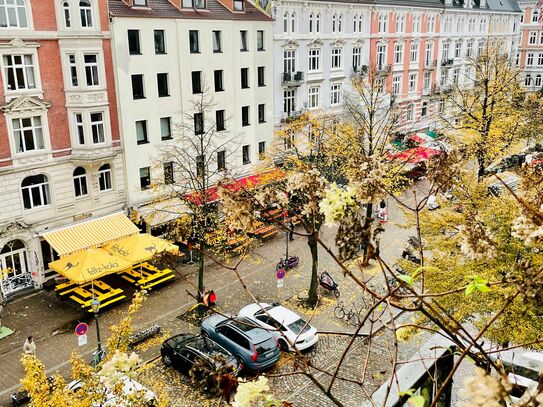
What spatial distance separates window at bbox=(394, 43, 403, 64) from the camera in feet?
153

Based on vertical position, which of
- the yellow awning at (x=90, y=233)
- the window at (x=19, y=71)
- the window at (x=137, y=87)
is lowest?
the yellow awning at (x=90, y=233)

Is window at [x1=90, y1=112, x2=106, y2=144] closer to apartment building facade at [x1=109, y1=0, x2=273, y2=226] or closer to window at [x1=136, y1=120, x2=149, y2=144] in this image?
apartment building facade at [x1=109, y1=0, x2=273, y2=226]

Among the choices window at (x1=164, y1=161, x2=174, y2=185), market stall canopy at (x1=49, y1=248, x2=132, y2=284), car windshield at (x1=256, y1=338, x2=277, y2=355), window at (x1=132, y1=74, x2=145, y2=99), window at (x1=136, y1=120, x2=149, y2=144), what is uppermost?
window at (x1=132, y1=74, x2=145, y2=99)

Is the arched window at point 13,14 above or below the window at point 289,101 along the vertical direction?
above

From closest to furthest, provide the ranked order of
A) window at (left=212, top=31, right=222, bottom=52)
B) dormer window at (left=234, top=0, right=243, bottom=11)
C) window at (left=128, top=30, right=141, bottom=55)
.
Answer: window at (left=128, top=30, right=141, bottom=55) < window at (left=212, top=31, right=222, bottom=52) < dormer window at (left=234, top=0, right=243, bottom=11)

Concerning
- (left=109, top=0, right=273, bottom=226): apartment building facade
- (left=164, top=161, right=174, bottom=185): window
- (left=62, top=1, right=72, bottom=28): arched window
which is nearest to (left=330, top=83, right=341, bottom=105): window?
(left=109, top=0, right=273, bottom=226): apartment building facade

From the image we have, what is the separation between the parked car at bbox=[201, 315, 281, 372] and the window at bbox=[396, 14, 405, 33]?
113ft

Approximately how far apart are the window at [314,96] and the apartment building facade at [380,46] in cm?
7

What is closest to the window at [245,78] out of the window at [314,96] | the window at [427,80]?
the window at [314,96]

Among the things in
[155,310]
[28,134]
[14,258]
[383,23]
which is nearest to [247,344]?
[155,310]

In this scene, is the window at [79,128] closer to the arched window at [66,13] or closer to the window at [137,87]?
the window at [137,87]

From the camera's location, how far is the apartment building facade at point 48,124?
23016 millimetres

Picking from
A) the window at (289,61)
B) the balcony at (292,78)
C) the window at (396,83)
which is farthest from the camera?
the window at (396,83)

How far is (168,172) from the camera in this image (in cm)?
2725
